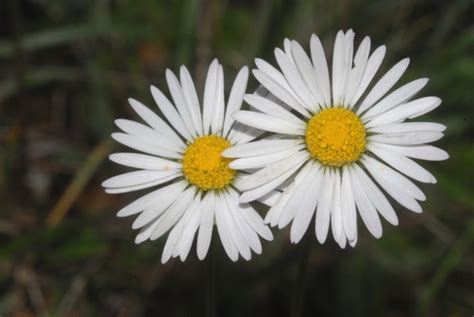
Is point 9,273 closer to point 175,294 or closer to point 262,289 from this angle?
point 175,294

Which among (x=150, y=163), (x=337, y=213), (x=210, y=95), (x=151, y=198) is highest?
(x=210, y=95)

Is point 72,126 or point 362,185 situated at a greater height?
point 72,126

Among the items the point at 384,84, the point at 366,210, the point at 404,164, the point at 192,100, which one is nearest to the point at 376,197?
the point at 366,210

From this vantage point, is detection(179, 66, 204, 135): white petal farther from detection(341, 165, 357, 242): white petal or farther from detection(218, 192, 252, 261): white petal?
detection(341, 165, 357, 242): white petal

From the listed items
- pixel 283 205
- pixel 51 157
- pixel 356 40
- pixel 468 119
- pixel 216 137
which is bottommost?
pixel 283 205

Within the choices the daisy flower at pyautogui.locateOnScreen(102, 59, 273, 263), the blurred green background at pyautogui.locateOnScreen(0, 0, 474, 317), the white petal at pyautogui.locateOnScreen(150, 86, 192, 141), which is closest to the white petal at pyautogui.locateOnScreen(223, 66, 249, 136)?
the daisy flower at pyautogui.locateOnScreen(102, 59, 273, 263)

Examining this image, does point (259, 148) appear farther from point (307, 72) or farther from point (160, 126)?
point (160, 126)

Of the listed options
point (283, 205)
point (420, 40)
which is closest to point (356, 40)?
point (420, 40)
